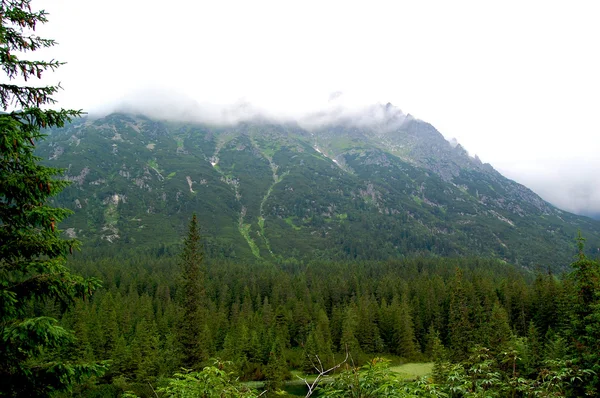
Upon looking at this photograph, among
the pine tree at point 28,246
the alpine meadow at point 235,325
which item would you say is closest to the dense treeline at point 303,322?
the alpine meadow at point 235,325

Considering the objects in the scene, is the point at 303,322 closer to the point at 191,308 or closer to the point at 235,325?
the point at 235,325

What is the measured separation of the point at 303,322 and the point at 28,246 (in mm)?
88443

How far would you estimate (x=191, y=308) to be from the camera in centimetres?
4253

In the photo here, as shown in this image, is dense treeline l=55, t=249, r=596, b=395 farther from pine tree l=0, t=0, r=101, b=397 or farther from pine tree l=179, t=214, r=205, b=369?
pine tree l=0, t=0, r=101, b=397

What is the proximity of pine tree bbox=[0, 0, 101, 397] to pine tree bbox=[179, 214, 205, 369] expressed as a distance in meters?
34.2

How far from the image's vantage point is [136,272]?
133 meters

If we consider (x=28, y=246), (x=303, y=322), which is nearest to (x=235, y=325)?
(x=303, y=322)

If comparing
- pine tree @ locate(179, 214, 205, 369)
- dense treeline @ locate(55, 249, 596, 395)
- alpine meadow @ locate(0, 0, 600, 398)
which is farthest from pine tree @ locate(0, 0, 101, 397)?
pine tree @ locate(179, 214, 205, 369)

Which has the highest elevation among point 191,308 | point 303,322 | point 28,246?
point 28,246

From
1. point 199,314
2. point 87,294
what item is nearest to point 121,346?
point 199,314

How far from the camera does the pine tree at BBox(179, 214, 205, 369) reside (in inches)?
1635

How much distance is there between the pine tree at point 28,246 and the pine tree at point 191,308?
34209 mm

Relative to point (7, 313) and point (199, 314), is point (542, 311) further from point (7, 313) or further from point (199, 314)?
point (7, 313)

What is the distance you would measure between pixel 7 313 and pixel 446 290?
107487 mm
